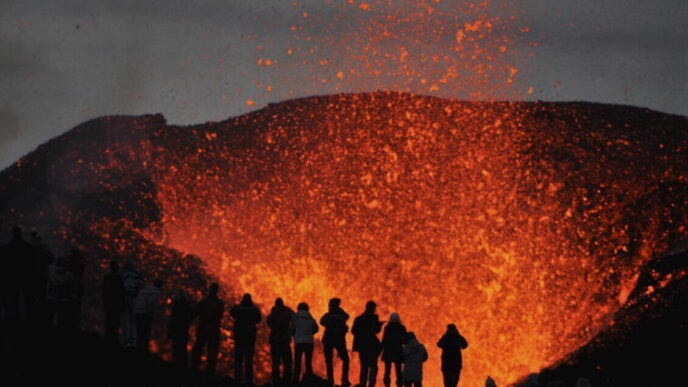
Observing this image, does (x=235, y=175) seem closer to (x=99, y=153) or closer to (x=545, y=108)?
(x=99, y=153)

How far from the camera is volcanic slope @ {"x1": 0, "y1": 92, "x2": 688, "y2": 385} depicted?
53625 millimetres

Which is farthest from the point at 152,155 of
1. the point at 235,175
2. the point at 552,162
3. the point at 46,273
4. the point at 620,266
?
the point at 46,273

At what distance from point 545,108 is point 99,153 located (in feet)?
115

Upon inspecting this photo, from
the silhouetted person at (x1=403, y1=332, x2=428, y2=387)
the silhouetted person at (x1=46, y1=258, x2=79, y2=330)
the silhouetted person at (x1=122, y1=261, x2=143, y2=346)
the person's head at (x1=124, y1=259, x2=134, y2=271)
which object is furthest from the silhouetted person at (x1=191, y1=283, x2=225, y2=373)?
the silhouetted person at (x1=403, y1=332, x2=428, y2=387)

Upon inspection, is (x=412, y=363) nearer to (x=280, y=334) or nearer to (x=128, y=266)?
(x=280, y=334)

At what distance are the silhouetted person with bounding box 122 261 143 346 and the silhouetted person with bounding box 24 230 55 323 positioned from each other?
1669 millimetres

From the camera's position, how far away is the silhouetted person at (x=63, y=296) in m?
23.2

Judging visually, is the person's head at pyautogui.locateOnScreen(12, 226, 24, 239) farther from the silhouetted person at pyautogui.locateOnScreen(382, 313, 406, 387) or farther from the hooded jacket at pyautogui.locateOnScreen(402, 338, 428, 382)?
the hooded jacket at pyautogui.locateOnScreen(402, 338, 428, 382)

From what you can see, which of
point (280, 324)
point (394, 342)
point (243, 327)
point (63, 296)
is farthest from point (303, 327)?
point (63, 296)

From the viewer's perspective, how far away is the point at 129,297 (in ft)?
77.8

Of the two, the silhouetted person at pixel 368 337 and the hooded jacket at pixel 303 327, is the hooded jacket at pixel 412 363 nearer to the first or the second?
the silhouetted person at pixel 368 337

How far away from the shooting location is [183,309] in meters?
23.5

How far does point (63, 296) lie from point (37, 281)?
74 cm

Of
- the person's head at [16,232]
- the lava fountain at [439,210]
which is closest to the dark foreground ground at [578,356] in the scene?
the person's head at [16,232]
